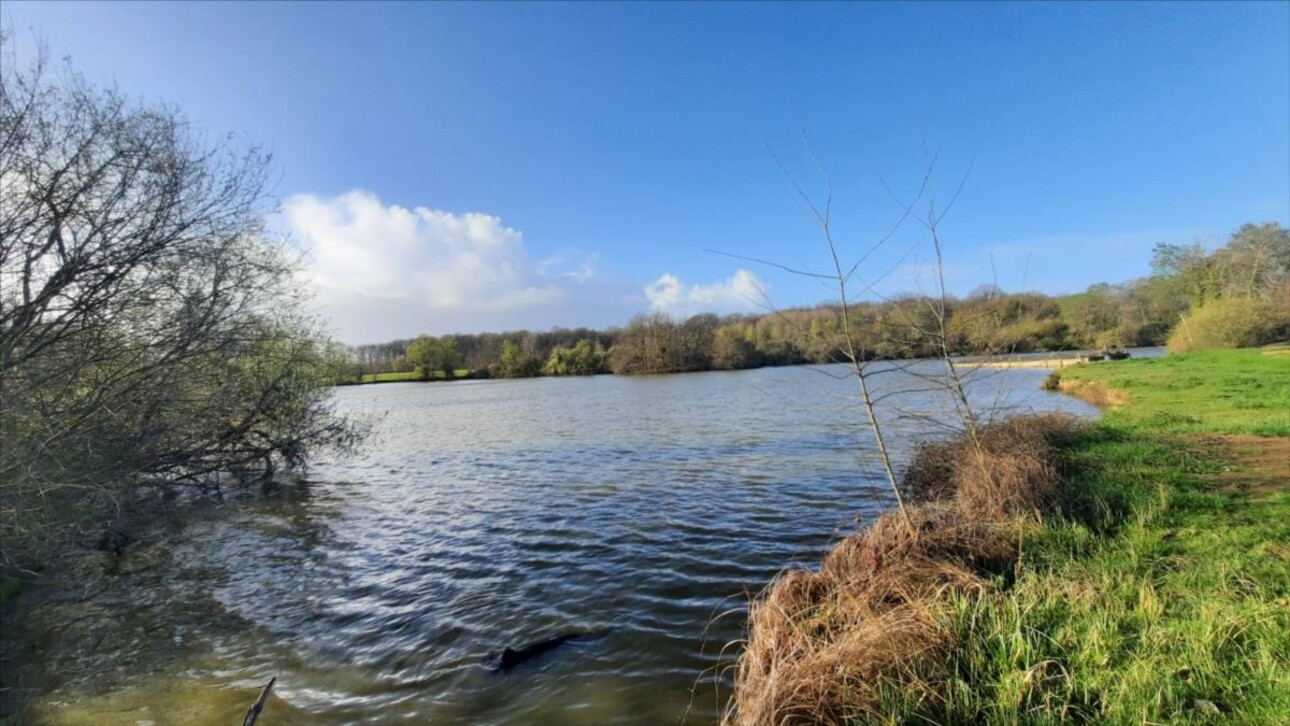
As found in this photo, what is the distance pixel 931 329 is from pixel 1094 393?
940 inches

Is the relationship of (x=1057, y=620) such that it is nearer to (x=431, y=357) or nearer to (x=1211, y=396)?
(x=1211, y=396)

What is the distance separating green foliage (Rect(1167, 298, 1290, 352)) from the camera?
39562 mm

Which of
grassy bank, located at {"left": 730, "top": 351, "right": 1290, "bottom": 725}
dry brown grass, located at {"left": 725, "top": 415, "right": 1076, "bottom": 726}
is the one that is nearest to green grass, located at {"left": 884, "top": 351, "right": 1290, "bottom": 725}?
grassy bank, located at {"left": 730, "top": 351, "right": 1290, "bottom": 725}

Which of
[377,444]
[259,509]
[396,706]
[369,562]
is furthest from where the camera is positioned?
[377,444]

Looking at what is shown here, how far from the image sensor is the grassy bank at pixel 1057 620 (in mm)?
3420

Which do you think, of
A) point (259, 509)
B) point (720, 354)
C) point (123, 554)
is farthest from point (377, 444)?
point (720, 354)

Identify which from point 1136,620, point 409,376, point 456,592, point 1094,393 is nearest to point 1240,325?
point 1094,393

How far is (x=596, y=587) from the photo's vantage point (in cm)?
792

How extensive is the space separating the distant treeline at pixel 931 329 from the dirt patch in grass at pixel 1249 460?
297 centimetres

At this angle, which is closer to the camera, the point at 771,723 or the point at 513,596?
the point at 771,723

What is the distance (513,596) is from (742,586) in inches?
124

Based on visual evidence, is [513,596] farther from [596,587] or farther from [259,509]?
[259,509]

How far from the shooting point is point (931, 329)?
8.38m

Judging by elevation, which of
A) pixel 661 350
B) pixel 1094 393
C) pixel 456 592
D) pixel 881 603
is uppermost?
pixel 661 350
